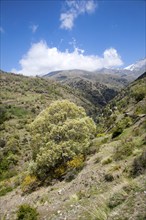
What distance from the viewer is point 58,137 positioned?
947 inches

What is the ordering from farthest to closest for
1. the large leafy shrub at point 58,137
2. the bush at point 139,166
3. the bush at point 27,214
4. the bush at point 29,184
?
the bush at point 29,184 < the large leafy shrub at point 58,137 < the bush at point 27,214 < the bush at point 139,166

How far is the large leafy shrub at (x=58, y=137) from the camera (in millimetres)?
22938

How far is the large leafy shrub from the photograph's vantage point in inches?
903

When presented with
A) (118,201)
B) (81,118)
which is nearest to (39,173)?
(81,118)

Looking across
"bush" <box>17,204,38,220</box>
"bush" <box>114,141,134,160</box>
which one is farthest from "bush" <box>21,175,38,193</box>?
"bush" <box>114,141,134,160</box>

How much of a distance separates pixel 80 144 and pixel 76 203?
925cm

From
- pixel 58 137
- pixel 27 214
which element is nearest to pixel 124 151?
pixel 58 137

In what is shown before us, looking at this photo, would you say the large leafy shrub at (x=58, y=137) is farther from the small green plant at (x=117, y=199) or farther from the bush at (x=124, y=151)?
the small green plant at (x=117, y=199)

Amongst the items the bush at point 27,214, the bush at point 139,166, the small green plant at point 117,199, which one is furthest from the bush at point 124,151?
the small green plant at point 117,199

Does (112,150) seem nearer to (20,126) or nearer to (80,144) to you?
(80,144)

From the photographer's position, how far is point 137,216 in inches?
352

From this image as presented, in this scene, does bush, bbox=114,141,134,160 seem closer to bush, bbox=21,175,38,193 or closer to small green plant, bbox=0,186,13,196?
bush, bbox=21,175,38,193

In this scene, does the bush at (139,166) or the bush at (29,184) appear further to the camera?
the bush at (29,184)

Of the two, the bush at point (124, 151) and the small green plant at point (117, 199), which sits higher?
the bush at point (124, 151)
